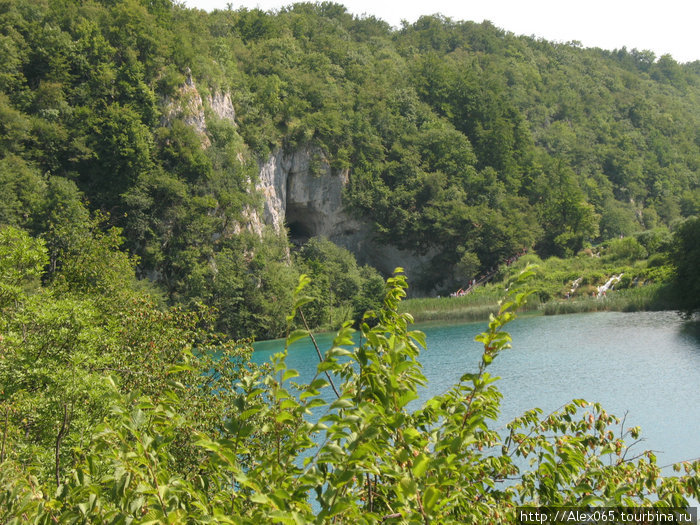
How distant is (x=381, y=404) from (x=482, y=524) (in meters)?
1.05

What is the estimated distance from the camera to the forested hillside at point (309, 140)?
34.2 meters

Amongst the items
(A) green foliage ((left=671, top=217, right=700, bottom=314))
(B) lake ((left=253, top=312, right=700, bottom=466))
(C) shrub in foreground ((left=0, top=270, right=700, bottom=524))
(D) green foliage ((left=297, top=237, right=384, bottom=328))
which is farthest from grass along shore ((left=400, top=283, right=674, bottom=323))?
(C) shrub in foreground ((left=0, top=270, right=700, bottom=524))

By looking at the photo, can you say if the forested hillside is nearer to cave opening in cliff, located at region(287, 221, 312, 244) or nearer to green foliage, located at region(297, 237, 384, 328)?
green foliage, located at region(297, 237, 384, 328)

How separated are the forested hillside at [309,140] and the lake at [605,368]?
11.3m

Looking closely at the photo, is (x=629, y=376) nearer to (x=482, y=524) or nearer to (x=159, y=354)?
(x=159, y=354)

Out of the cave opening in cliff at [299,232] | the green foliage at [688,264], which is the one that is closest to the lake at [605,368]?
the green foliage at [688,264]

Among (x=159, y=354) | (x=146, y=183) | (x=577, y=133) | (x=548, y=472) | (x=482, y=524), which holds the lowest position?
(x=159, y=354)

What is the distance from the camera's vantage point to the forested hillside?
34.2 meters

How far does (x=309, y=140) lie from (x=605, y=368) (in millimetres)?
34843

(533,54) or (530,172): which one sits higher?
(533,54)

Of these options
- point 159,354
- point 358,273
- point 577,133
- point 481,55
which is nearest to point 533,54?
point 481,55

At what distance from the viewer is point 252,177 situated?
41219 mm

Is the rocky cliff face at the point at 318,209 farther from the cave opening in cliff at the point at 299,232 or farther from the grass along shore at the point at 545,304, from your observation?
the grass along shore at the point at 545,304

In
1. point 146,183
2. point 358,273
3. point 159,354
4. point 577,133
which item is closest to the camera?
point 159,354
